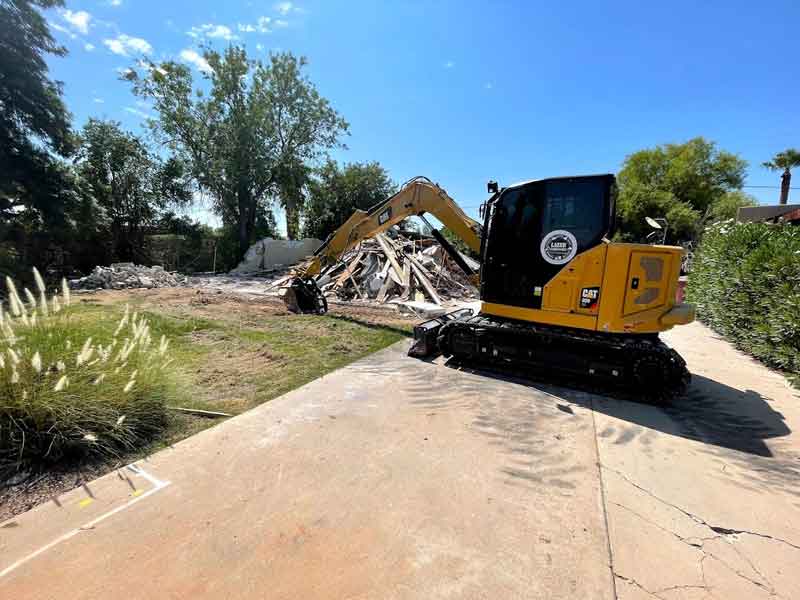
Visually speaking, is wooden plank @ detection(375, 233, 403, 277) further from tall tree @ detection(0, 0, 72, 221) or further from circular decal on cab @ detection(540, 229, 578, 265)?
tall tree @ detection(0, 0, 72, 221)

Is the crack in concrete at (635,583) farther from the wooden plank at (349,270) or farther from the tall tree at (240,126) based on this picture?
the tall tree at (240,126)

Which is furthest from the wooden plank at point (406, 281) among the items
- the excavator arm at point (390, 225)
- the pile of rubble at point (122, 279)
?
the pile of rubble at point (122, 279)

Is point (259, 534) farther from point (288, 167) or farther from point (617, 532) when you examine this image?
point (288, 167)

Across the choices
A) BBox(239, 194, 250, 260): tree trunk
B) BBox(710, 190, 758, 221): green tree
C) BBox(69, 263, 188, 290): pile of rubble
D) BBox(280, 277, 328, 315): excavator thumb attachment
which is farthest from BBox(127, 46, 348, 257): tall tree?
BBox(710, 190, 758, 221): green tree

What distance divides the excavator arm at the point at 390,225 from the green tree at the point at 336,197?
1721 cm

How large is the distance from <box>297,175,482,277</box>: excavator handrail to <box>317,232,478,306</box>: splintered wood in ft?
13.0

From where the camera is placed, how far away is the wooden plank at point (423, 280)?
11.6 metres

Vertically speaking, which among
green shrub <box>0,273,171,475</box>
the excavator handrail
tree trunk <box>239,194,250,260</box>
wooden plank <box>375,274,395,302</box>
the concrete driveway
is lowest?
the concrete driveway

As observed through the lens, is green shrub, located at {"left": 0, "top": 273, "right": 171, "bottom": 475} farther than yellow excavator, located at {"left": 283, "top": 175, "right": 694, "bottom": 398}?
No

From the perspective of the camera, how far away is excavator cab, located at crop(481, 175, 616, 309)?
14.2 ft

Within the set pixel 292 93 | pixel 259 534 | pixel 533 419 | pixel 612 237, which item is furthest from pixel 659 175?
pixel 259 534

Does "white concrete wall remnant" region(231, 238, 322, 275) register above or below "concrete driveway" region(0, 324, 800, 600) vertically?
above

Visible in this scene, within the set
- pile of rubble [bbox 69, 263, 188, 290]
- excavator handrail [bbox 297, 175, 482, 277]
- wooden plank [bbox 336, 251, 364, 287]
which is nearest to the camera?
excavator handrail [bbox 297, 175, 482, 277]

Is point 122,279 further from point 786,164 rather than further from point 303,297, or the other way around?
point 786,164
